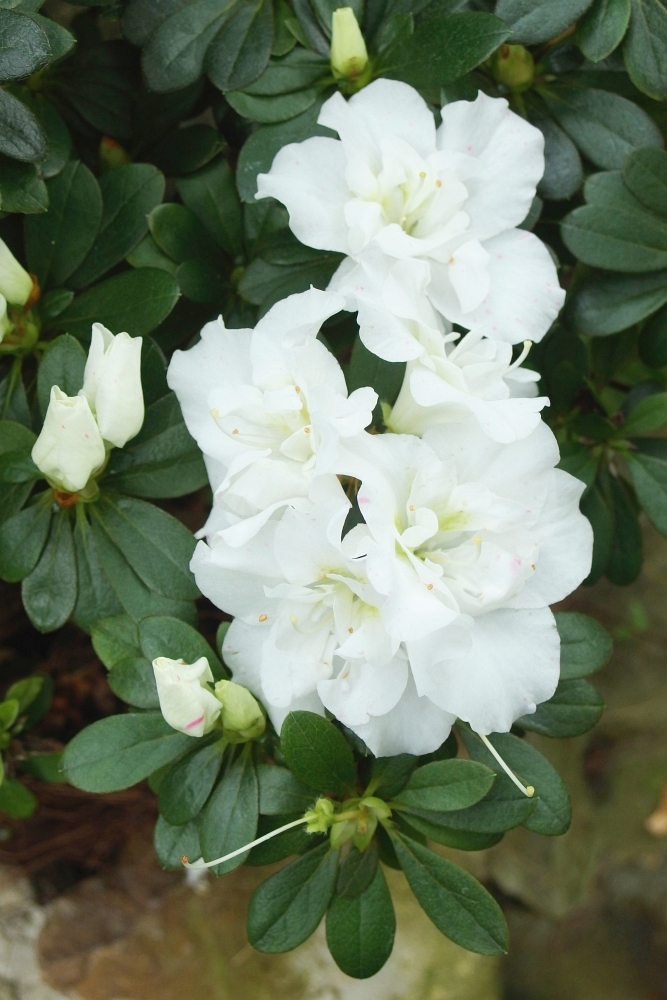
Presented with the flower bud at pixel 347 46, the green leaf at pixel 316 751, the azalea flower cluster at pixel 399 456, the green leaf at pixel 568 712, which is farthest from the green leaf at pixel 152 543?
the flower bud at pixel 347 46

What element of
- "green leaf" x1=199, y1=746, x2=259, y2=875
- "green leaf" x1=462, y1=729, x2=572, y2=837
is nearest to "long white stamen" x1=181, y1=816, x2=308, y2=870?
"green leaf" x1=199, y1=746, x2=259, y2=875

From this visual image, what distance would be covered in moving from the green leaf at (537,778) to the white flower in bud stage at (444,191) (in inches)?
18.4

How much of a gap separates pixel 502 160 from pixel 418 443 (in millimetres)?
371

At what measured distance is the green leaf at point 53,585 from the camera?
983 millimetres

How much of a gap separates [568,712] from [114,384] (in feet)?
2.07

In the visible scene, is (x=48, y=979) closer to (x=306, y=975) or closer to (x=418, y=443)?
(x=306, y=975)

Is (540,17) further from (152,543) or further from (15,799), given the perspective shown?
(15,799)

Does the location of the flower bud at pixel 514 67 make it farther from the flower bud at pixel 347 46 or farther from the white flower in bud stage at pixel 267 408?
the white flower in bud stage at pixel 267 408

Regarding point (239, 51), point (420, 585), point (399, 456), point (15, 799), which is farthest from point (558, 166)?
point (15, 799)

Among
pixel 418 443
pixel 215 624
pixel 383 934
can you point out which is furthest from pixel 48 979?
pixel 418 443

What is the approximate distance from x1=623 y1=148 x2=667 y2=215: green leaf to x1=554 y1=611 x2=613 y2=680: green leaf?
1.68ft

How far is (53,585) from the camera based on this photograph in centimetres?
99

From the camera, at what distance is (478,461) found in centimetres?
81

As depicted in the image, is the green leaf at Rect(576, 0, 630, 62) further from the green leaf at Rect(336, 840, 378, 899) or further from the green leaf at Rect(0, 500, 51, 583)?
the green leaf at Rect(336, 840, 378, 899)
